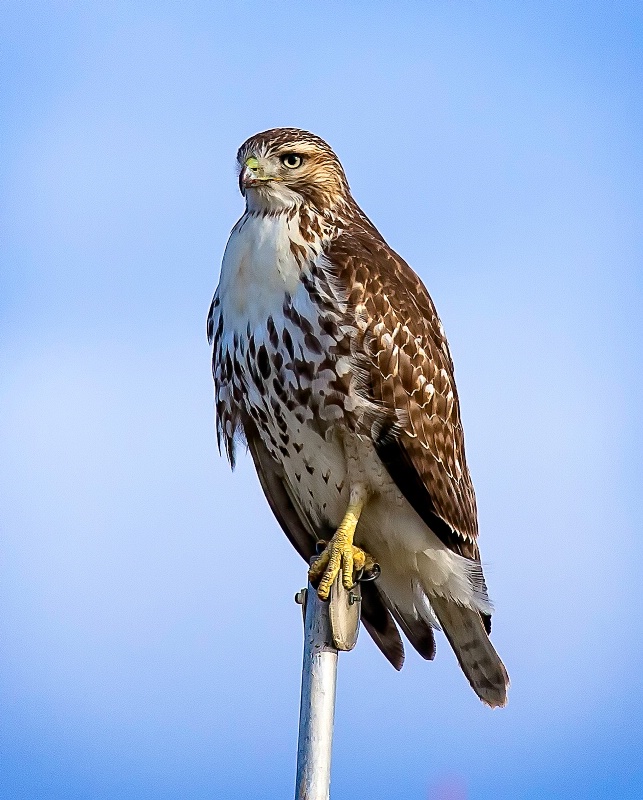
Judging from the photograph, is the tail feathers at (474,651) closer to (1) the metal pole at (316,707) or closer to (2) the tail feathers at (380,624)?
(2) the tail feathers at (380,624)

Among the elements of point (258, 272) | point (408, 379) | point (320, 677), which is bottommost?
point (320, 677)

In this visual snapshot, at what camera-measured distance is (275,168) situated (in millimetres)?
5125

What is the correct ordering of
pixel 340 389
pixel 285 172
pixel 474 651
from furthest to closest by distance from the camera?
pixel 474 651 → pixel 285 172 → pixel 340 389

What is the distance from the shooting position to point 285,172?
5133 mm

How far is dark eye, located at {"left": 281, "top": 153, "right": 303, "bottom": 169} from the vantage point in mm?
5148

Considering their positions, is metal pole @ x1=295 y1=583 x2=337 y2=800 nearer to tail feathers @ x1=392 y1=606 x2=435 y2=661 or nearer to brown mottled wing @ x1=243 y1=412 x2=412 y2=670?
brown mottled wing @ x1=243 y1=412 x2=412 y2=670

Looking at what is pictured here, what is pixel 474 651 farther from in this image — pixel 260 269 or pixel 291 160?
pixel 291 160

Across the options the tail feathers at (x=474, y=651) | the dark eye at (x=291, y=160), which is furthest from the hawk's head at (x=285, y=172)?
the tail feathers at (x=474, y=651)

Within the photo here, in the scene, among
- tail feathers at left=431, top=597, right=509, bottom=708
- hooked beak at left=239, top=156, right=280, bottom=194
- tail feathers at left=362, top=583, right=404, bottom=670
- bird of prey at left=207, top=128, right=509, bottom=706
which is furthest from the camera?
tail feathers at left=362, top=583, right=404, bottom=670

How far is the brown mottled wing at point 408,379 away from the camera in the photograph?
194 inches

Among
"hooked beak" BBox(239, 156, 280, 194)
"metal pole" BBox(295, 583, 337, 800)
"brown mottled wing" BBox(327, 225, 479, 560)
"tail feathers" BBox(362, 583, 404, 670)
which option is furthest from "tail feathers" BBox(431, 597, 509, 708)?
"hooked beak" BBox(239, 156, 280, 194)

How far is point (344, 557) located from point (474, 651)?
919mm

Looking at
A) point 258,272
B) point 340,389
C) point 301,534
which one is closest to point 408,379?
point 340,389

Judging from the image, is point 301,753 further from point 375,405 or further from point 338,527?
point 375,405
